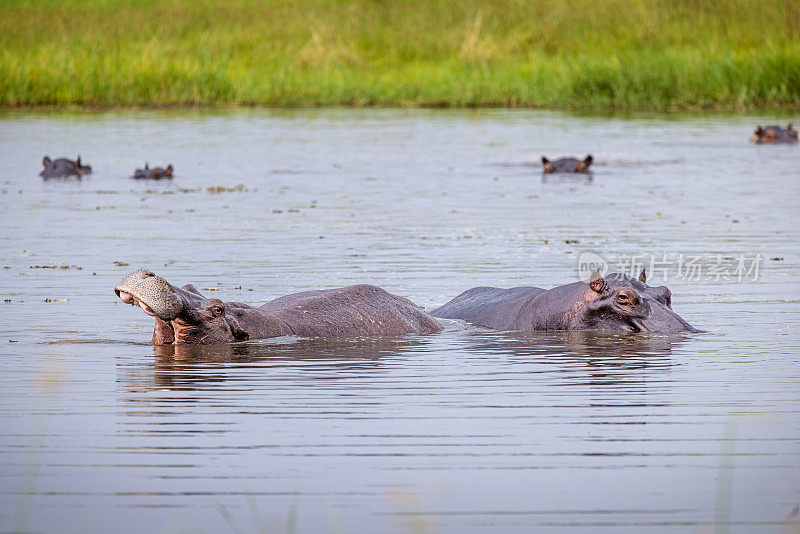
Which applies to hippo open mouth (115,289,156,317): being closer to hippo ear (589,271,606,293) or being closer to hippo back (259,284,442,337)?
hippo back (259,284,442,337)

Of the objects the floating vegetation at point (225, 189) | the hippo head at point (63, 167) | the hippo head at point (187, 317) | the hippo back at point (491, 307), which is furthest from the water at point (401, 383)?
the hippo head at point (63, 167)

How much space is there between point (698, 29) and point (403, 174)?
1707 centimetres

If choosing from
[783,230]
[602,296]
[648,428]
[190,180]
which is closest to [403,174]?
[190,180]

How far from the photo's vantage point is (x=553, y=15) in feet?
134

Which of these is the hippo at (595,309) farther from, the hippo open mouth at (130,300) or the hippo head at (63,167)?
the hippo head at (63,167)

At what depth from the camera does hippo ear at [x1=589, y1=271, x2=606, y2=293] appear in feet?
26.2

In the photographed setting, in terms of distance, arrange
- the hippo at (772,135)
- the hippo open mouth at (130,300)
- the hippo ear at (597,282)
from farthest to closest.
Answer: the hippo at (772,135), the hippo ear at (597,282), the hippo open mouth at (130,300)

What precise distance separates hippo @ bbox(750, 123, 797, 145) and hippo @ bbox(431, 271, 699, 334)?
14759 millimetres

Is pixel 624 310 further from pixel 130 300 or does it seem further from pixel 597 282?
pixel 130 300

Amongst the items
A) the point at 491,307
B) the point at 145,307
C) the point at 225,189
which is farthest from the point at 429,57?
the point at 145,307

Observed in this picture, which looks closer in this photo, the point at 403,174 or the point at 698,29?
the point at 403,174

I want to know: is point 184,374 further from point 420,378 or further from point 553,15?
point 553,15

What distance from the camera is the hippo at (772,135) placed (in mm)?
22672

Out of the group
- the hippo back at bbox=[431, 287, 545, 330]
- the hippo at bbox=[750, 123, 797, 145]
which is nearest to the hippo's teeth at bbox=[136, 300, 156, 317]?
the hippo back at bbox=[431, 287, 545, 330]
